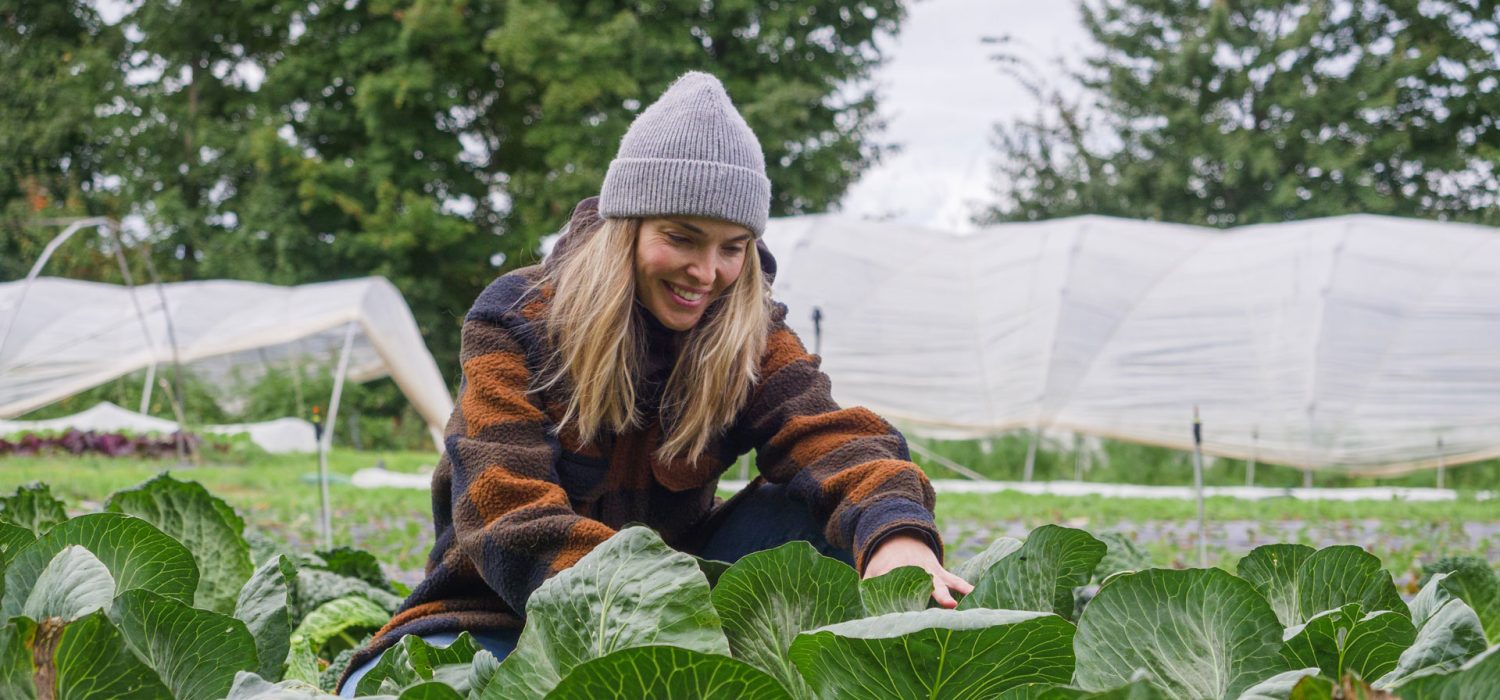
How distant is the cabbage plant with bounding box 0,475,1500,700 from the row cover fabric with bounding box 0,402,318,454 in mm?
13928

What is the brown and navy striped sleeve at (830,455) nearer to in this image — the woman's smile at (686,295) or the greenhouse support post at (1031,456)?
the woman's smile at (686,295)

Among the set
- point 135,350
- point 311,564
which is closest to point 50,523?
point 311,564

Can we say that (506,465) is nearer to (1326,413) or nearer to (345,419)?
(1326,413)

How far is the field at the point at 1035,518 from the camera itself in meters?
6.86

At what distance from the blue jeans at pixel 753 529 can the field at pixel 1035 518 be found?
3949 millimetres

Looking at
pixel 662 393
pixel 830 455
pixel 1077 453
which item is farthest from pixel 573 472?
pixel 1077 453

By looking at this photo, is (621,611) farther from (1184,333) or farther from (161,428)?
(161,428)

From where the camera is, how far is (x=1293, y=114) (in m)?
20.3

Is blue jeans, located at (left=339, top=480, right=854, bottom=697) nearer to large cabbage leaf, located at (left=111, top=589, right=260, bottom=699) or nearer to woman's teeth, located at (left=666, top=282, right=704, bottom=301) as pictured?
woman's teeth, located at (left=666, top=282, right=704, bottom=301)

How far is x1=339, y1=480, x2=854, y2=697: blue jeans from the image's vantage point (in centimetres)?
192

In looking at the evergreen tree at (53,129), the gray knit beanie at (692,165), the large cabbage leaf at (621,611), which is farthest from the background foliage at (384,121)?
the large cabbage leaf at (621,611)

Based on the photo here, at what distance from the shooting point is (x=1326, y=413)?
38.8 ft

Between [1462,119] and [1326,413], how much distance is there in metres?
10.9

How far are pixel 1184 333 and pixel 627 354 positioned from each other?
443 inches
